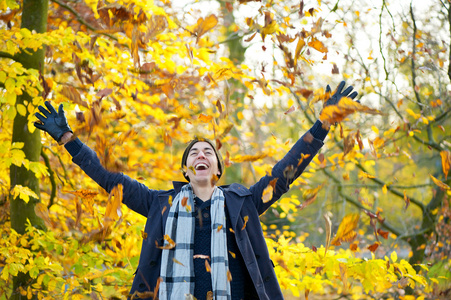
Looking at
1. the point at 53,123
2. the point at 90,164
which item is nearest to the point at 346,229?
the point at 90,164

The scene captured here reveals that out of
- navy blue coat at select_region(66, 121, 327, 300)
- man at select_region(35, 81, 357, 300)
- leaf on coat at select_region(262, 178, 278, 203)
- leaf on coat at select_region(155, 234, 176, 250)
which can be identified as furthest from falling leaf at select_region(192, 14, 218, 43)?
leaf on coat at select_region(155, 234, 176, 250)

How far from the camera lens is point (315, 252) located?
10.8ft

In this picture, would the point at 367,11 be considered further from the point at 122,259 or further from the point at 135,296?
the point at 135,296

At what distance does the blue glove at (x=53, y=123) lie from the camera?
8.46 feet

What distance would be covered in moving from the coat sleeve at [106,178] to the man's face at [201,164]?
301mm

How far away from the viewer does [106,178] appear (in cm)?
254

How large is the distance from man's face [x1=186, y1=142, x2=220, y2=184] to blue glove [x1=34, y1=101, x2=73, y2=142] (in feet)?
2.46

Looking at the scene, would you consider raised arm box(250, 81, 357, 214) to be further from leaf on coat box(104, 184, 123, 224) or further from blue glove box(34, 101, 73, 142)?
blue glove box(34, 101, 73, 142)

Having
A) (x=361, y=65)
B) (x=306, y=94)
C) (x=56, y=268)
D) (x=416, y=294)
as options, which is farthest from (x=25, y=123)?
(x=416, y=294)

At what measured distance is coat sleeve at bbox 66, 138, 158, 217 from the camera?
2541 mm

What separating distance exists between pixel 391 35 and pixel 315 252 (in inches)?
141

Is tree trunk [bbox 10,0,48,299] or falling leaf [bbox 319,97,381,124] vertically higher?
tree trunk [bbox 10,0,48,299]

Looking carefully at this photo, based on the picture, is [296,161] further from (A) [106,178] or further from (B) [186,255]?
(A) [106,178]

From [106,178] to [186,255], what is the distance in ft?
2.12
